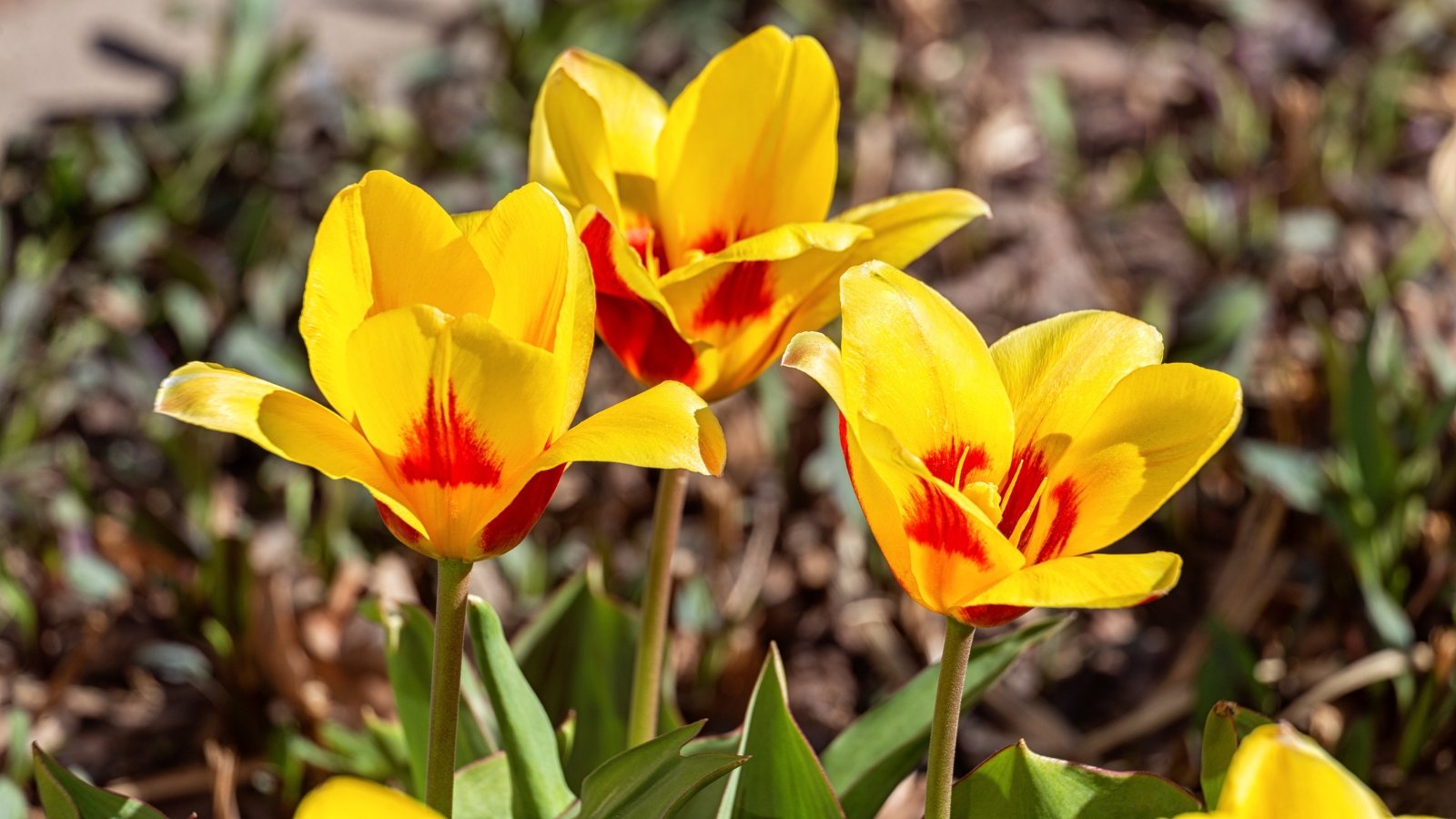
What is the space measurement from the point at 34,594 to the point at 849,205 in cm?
146

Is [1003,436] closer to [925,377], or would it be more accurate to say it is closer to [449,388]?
[925,377]

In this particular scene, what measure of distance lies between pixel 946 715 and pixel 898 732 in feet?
1.20

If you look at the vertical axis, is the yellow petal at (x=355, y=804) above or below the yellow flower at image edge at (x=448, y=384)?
below

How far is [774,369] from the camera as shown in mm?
2381

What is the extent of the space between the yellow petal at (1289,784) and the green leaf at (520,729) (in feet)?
1.80

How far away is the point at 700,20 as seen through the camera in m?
3.07

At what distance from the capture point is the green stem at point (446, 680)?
3.02 feet

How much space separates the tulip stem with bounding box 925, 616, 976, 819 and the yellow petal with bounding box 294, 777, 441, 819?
1.16ft

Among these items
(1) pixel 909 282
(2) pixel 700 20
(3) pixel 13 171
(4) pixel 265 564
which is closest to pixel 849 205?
(2) pixel 700 20

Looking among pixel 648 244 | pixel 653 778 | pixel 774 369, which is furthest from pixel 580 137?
pixel 774 369

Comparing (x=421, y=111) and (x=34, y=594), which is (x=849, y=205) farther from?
(x=34, y=594)

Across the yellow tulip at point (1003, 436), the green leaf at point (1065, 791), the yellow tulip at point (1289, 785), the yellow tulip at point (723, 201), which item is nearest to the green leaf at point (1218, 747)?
the green leaf at point (1065, 791)

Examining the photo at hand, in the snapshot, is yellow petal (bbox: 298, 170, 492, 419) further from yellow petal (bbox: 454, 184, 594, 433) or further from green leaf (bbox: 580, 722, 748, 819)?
green leaf (bbox: 580, 722, 748, 819)

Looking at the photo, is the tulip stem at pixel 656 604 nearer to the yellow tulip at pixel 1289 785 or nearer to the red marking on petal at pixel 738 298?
the red marking on petal at pixel 738 298
